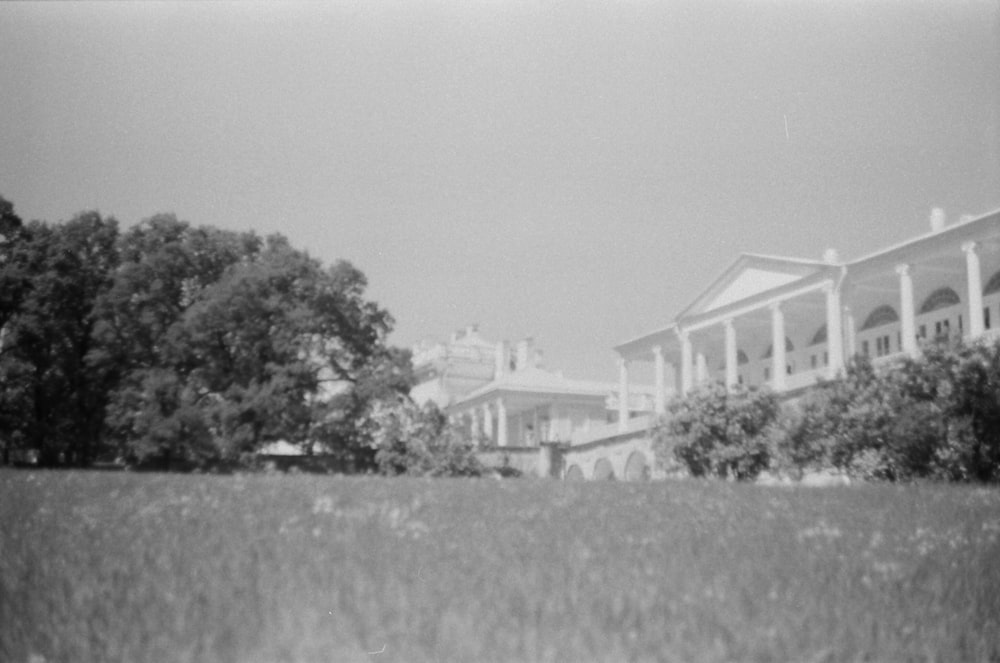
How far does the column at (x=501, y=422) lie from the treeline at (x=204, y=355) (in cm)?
3150

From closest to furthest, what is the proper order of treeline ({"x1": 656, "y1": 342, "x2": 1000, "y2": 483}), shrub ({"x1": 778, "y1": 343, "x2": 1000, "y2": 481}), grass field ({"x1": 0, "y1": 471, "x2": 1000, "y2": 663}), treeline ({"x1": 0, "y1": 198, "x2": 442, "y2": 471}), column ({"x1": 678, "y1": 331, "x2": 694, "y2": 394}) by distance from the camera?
grass field ({"x1": 0, "y1": 471, "x2": 1000, "y2": 663}) → shrub ({"x1": 778, "y1": 343, "x2": 1000, "y2": 481}) → treeline ({"x1": 656, "y1": 342, "x2": 1000, "y2": 483}) → treeline ({"x1": 0, "y1": 198, "x2": 442, "y2": 471}) → column ({"x1": 678, "y1": 331, "x2": 694, "y2": 394})

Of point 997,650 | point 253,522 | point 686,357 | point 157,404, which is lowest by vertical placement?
point 997,650

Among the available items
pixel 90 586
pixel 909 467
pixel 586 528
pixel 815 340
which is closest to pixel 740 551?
pixel 586 528

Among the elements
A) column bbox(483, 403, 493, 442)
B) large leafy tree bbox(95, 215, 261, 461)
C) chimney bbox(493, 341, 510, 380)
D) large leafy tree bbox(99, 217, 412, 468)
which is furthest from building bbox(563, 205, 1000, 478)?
chimney bbox(493, 341, 510, 380)

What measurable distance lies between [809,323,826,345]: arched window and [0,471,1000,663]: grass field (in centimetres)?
4163

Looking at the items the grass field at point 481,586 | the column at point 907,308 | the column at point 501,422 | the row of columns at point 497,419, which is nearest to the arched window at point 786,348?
the column at point 907,308

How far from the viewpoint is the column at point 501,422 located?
70562 millimetres

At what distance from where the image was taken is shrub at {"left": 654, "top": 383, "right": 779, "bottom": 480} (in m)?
32.1

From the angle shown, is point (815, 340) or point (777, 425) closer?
point (777, 425)

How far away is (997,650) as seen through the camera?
19.2 ft

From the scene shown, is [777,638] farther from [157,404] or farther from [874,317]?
[874,317]

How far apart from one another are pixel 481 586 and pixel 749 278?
154 feet

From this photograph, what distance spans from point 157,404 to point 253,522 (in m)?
27.3

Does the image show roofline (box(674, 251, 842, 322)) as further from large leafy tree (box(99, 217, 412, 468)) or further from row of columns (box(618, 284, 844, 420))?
large leafy tree (box(99, 217, 412, 468))
